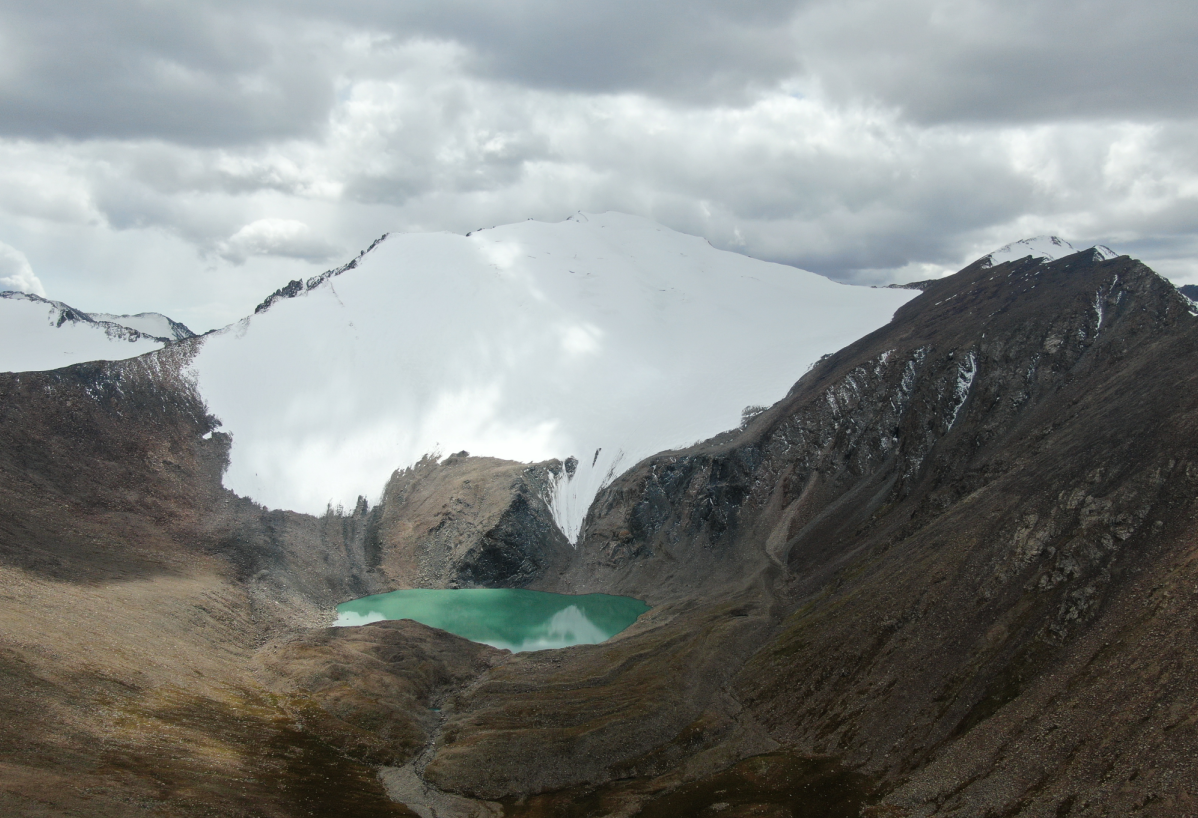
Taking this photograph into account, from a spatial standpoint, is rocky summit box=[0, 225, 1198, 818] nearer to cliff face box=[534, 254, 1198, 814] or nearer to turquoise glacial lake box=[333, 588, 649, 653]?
cliff face box=[534, 254, 1198, 814]

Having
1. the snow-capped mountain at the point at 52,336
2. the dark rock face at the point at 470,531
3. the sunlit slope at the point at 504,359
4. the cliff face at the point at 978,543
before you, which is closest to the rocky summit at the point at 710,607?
the cliff face at the point at 978,543

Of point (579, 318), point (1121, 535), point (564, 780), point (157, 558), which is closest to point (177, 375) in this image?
point (157, 558)

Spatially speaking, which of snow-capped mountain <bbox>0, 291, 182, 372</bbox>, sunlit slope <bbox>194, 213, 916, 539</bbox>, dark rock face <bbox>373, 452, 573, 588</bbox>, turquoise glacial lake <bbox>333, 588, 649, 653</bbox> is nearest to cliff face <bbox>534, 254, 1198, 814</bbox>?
turquoise glacial lake <bbox>333, 588, 649, 653</bbox>

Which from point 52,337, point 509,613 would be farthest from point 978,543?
point 52,337

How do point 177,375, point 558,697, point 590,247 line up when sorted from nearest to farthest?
point 558,697, point 177,375, point 590,247

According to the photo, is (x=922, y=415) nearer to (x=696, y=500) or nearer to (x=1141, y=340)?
(x=1141, y=340)

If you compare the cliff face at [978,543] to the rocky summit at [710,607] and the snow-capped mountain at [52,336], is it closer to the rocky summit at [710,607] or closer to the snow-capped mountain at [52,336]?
the rocky summit at [710,607]

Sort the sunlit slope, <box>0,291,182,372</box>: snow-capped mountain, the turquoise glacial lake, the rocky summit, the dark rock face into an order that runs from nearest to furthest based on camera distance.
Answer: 1. the rocky summit
2. the turquoise glacial lake
3. the dark rock face
4. the sunlit slope
5. <box>0,291,182,372</box>: snow-capped mountain
